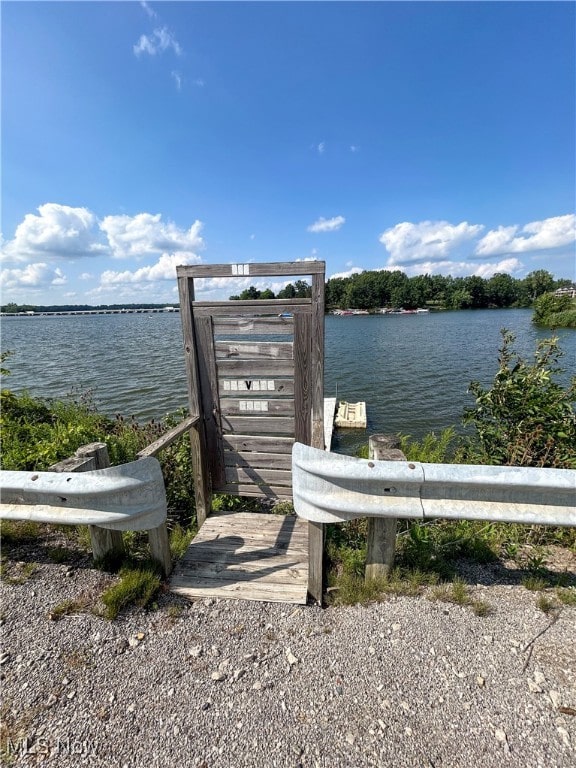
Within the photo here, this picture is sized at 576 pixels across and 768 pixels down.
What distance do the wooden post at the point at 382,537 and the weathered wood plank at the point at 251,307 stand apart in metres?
1.45

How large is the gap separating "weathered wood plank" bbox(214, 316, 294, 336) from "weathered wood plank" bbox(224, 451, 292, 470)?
1319 millimetres

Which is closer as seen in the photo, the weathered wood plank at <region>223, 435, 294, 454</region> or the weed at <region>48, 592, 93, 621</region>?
the weed at <region>48, 592, 93, 621</region>

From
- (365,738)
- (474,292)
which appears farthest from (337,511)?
(474,292)

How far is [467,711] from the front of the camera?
173 centimetres

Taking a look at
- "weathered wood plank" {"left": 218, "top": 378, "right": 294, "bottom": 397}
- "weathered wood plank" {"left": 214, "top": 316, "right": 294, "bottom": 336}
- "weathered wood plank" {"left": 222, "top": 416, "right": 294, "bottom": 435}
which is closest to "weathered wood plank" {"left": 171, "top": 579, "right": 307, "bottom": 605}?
"weathered wood plank" {"left": 222, "top": 416, "right": 294, "bottom": 435}

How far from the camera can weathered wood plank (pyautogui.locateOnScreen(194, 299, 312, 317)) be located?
325 cm

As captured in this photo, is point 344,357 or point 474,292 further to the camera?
point 474,292

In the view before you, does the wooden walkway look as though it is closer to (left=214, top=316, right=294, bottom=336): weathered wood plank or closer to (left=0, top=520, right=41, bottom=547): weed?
(left=0, top=520, right=41, bottom=547): weed

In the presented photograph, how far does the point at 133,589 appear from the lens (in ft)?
8.09

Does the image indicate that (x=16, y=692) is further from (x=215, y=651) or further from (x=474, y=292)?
(x=474, y=292)

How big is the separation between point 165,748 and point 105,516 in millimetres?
1318

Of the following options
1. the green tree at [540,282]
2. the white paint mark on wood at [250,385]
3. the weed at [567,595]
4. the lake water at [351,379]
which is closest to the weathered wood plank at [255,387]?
the white paint mark on wood at [250,385]

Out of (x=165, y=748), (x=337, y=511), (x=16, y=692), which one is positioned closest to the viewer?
(x=165, y=748)

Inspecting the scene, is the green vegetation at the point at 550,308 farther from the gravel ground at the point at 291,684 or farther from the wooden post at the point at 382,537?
the gravel ground at the point at 291,684
